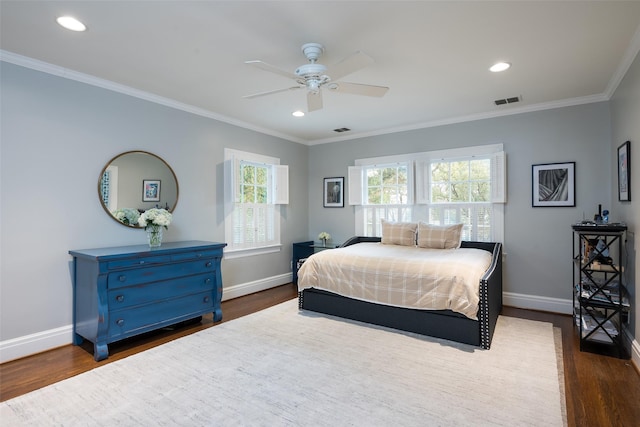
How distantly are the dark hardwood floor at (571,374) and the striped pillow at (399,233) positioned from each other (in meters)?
1.86

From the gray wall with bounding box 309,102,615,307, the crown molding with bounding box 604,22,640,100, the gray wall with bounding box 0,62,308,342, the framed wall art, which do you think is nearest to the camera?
the crown molding with bounding box 604,22,640,100

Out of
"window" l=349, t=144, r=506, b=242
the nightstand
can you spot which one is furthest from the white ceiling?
the nightstand

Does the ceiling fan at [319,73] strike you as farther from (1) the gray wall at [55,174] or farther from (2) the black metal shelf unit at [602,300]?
(2) the black metal shelf unit at [602,300]

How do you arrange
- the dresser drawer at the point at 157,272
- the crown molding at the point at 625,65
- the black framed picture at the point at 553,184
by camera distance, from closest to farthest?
1. the crown molding at the point at 625,65
2. the dresser drawer at the point at 157,272
3. the black framed picture at the point at 553,184

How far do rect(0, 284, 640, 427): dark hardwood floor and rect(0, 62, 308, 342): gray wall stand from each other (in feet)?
1.19

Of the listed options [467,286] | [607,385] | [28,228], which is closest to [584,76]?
[467,286]

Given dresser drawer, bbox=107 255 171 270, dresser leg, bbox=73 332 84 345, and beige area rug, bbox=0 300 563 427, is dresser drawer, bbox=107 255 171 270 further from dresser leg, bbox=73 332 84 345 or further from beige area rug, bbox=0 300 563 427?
dresser leg, bbox=73 332 84 345

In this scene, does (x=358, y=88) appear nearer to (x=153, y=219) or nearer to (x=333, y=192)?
(x=153, y=219)

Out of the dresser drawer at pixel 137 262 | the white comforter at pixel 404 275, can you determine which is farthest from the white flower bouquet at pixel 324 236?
the dresser drawer at pixel 137 262

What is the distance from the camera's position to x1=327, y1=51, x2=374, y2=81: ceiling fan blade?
7.14ft

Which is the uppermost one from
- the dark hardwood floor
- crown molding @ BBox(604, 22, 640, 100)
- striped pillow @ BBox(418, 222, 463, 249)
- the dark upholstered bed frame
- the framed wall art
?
crown molding @ BBox(604, 22, 640, 100)

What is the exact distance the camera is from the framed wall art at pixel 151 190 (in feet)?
11.9

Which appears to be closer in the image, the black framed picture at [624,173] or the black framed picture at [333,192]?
the black framed picture at [624,173]

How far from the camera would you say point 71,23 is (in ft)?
7.41
